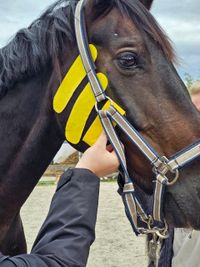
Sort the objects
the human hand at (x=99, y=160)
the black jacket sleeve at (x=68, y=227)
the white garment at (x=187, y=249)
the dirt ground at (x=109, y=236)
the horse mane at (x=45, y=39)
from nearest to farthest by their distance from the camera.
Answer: the black jacket sleeve at (x=68, y=227) < the human hand at (x=99, y=160) < the horse mane at (x=45, y=39) < the white garment at (x=187, y=249) < the dirt ground at (x=109, y=236)

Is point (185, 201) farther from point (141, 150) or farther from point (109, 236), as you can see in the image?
point (109, 236)

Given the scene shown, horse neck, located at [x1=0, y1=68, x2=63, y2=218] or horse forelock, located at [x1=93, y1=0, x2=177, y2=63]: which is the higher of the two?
horse forelock, located at [x1=93, y1=0, x2=177, y2=63]

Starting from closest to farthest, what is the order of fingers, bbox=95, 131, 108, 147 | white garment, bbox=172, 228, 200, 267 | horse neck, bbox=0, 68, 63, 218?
fingers, bbox=95, 131, 108, 147 → horse neck, bbox=0, 68, 63, 218 → white garment, bbox=172, 228, 200, 267

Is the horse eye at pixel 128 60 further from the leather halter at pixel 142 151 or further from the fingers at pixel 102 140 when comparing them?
the fingers at pixel 102 140

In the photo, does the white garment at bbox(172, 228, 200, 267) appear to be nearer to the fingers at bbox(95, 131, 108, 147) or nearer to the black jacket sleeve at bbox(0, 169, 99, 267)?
the fingers at bbox(95, 131, 108, 147)

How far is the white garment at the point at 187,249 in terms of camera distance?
244 cm

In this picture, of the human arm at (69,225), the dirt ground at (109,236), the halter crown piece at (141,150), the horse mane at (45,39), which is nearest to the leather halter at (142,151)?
the halter crown piece at (141,150)

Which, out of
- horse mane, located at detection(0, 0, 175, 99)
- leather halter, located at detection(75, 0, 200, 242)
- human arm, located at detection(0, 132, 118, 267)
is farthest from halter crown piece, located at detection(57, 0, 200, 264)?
human arm, located at detection(0, 132, 118, 267)

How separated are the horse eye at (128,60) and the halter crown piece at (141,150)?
14 centimetres

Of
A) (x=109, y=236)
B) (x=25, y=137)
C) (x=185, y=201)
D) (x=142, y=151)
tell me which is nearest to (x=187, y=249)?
(x=185, y=201)

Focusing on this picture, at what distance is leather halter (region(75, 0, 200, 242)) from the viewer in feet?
6.25

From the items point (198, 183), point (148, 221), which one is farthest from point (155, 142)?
point (148, 221)

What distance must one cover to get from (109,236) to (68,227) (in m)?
5.62

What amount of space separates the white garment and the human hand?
2.82 ft
